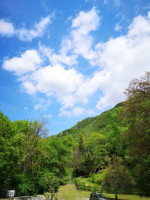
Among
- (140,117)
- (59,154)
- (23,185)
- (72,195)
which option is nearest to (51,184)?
(23,185)

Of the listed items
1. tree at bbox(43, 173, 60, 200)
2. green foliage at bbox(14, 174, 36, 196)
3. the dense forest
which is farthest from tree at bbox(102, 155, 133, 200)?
green foliage at bbox(14, 174, 36, 196)

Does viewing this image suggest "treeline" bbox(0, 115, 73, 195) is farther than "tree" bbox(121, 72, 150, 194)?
Yes

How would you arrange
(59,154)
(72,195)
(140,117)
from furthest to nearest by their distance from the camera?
(59,154), (72,195), (140,117)

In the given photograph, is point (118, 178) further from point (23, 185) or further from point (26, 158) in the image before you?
point (26, 158)

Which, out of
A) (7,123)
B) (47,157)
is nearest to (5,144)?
(7,123)

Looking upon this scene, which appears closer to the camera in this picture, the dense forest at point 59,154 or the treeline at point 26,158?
the dense forest at point 59,154

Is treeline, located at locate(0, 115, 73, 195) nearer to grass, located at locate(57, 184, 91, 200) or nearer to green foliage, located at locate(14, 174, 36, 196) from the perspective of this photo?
green foliage, located at locate(14, 174, 36, 196)

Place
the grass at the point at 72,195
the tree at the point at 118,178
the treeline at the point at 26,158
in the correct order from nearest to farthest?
the treeline at the point at 26,158
the tree at the point at 118,178
the grass at the point at 72,195

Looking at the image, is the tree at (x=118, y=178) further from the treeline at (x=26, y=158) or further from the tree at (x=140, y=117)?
the treeline at (x=26, y=158)

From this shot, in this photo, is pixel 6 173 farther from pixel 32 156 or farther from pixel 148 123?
pixel 148 123

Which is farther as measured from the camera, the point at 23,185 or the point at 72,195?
the point at 72,195

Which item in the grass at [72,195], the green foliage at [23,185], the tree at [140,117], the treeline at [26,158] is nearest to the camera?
the tree at [140,117]

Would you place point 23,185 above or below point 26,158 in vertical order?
below

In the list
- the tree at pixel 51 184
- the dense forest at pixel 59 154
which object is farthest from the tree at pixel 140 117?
the tree at pixel 51 184
